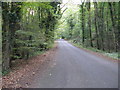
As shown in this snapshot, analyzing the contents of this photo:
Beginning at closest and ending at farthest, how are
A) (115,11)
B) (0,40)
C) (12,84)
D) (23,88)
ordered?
1. (23,88)
2. (12,84)
3. (0,40)
4. (115,11)

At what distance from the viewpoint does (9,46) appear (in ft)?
20.2

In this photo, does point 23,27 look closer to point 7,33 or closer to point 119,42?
point 7,33

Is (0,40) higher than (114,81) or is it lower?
higher

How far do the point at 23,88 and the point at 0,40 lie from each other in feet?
11.0

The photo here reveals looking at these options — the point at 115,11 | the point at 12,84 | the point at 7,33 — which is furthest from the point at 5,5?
the point at 115,11

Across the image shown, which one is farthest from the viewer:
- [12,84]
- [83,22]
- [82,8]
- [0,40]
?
[83,22]

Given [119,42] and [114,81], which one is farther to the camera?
[119,42]

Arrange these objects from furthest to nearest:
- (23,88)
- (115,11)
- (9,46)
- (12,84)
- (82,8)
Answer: (82,8) < (115,11) < (9,46) < (12,84) < (23,88)

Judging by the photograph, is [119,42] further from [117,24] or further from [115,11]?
[115,11]

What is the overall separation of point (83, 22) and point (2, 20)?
19235 mm

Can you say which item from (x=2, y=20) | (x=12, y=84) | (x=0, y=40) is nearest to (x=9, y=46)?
(x=0, y=40)

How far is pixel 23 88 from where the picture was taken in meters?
3.69

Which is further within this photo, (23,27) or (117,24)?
(117,24)

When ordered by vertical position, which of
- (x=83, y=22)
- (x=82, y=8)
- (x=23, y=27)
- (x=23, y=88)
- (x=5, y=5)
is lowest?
(x=23, y=88)
